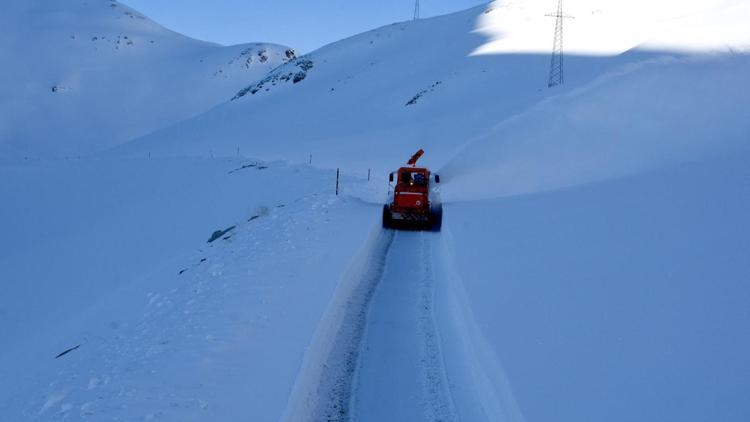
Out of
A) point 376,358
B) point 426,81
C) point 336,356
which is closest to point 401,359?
point 376,358

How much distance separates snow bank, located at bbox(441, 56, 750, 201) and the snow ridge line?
8.56 metres

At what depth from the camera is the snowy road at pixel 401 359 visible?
6.84m

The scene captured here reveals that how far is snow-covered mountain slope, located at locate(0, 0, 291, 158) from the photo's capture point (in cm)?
10025

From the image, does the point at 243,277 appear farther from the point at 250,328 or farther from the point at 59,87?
the point at 59,87

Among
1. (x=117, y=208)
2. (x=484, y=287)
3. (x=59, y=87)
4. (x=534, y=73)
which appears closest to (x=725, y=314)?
(x=484, y=287)

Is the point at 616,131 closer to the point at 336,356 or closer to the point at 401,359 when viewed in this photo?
the point at 401,359

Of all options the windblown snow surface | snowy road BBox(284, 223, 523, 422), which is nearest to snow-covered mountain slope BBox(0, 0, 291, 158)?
the windblown snow surface

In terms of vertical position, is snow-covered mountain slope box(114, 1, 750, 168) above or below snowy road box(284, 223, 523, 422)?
above

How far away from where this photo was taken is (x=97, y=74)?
123625 mm

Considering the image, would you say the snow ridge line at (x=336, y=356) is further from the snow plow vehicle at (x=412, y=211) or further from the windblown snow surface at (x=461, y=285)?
the snow plow vehicle at (x=412, y=211)

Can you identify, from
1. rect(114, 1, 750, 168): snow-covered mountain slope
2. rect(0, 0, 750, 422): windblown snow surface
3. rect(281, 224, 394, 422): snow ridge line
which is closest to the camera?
rect(0, 0, 750, 422): windblown snow surface

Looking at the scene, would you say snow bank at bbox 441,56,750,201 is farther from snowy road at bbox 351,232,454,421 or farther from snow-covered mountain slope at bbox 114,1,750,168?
snowy road at bbox 351,232,454,421

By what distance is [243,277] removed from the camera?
1155cm

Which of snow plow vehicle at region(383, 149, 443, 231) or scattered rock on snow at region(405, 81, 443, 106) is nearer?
snow plow vehicle at region(383, 149, 443, 231)
